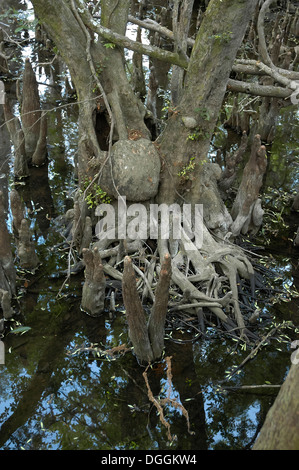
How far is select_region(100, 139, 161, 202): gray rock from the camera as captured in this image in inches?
249

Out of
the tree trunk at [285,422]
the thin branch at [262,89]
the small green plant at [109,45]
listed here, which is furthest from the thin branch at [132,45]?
the tree trunk at [285,422]

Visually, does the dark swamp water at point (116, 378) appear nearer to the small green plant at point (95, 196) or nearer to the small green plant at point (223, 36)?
the small green plant at point (95, 196)

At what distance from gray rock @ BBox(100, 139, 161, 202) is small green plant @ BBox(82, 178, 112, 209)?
21 cm

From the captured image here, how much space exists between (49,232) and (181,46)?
3.49 m

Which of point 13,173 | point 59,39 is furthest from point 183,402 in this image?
point 13,173

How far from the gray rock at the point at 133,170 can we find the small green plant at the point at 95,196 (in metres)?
0.21

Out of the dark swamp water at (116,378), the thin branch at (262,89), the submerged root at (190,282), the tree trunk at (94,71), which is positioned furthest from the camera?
the thin branch at (262,89)

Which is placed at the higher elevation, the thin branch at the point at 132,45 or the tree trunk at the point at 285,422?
the thin branch at the point at 132,45

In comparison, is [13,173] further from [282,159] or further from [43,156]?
[282,159]

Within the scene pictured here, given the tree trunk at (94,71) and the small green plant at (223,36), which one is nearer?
the small green plant at (223,36)

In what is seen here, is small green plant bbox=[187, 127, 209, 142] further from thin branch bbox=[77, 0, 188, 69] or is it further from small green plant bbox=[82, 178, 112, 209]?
small green plant bbox=[82, 178, 112, 209]

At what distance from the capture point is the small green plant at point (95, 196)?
6.77m

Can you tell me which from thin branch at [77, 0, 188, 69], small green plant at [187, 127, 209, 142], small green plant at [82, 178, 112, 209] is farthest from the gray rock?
thin branch at [77, 0, 188, 69]

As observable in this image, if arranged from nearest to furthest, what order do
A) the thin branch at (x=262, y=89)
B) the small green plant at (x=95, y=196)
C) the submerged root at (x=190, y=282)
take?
1. the submerged root at (x=190, y=282)
2. the thin branch at (x=262, y=89)
3. the small green plant at (x=95, y=196)
